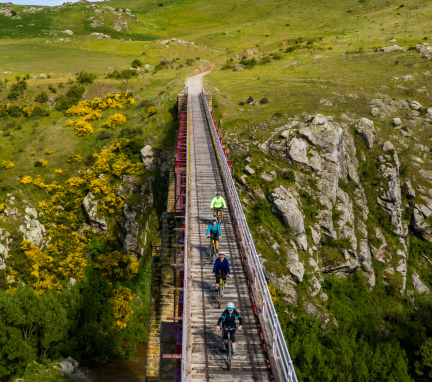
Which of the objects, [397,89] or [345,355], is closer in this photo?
[345,355]

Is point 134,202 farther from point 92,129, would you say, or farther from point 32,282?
point 92,129

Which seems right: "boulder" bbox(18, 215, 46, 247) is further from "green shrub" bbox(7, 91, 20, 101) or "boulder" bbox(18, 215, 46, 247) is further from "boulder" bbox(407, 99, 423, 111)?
"boulder" bbox(407, 99, 423, 111)

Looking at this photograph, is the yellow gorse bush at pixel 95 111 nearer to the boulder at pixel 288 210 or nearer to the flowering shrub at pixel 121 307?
the flowering shrub at pixel 121 307

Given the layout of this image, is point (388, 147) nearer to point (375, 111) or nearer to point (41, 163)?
point (375, 111)

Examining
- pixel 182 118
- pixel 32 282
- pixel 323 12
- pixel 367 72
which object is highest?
pixel 323 12

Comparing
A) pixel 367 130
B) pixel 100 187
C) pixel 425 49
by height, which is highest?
pixel 425 49

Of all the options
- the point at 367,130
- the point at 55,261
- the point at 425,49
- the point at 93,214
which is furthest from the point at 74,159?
the point at 425,49

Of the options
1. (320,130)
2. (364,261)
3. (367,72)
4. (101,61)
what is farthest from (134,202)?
(101,61)
